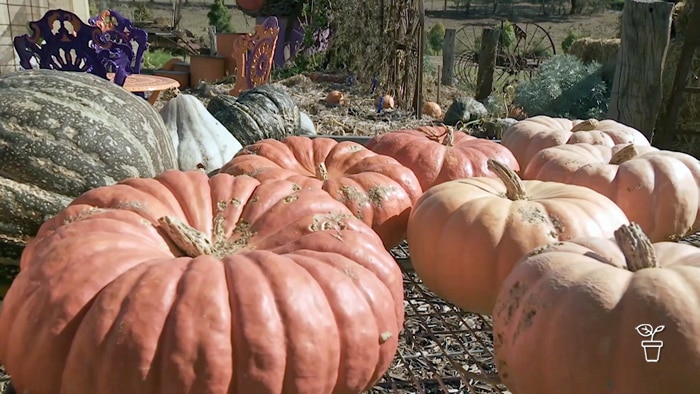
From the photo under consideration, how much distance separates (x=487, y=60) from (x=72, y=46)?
7.62 meters

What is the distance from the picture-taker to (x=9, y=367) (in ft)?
3.90

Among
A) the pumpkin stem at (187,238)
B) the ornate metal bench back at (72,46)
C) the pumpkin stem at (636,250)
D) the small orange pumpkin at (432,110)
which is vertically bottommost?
the small orange pumpkin at (432,110)

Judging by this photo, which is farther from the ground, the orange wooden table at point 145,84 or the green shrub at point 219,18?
the green shrub at point 219,18

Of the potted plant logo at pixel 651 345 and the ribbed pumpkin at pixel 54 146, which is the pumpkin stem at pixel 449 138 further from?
the potted plant logo at pixel 651 345

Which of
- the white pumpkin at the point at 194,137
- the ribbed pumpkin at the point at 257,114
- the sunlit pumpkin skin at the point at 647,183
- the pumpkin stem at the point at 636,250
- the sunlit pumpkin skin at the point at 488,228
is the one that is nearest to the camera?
the pumpkin stem at the point at 636,250

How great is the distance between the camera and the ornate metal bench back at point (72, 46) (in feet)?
13.7

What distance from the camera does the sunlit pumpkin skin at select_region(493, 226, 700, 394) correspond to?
1.06 meters

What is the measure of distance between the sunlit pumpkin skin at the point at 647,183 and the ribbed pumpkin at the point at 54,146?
4.88 feet

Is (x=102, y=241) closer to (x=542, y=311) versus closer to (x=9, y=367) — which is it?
(x=9, y=367)

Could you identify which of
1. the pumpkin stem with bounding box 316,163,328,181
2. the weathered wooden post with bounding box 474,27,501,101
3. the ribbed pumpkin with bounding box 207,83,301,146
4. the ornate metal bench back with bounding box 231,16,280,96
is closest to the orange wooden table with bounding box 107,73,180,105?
the ornate metal bench back with bounding box 231,16,280,96

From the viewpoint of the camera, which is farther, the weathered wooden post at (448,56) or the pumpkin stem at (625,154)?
the weathered wooden post at (448,56)

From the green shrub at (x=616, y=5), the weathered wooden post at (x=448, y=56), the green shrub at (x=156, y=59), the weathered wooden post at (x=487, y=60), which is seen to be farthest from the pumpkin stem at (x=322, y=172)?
the green shrub at (x=616, y=5)

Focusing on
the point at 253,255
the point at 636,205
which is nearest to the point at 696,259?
the point at 636,205

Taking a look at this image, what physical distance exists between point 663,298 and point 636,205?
38.2 inches
